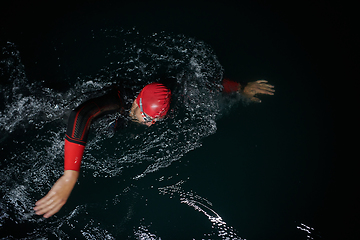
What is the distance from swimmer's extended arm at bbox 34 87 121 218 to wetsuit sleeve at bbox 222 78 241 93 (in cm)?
165

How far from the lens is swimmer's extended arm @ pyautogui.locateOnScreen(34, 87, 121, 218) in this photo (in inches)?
56.9

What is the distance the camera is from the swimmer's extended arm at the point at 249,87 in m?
2.54

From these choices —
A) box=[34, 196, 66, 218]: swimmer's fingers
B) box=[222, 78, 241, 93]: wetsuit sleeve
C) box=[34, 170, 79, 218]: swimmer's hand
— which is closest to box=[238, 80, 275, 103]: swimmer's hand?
box=[222, 78, 241, 93]: wetsuit sleeve

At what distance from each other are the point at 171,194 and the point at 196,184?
34 cm

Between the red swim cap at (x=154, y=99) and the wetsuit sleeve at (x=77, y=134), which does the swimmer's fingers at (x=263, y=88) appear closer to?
the red swim cap at (x=154, y=99)

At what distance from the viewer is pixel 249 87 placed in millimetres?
A: 2602

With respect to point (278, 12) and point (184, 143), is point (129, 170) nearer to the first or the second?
point (184, 143)

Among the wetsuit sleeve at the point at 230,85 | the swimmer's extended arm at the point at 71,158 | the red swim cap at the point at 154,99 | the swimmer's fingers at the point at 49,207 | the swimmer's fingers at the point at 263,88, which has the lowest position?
the swimmer's fingers at the point at 49,207

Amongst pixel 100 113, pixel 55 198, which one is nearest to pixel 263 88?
pixel 100 113

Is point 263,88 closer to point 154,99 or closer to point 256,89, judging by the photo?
point 256,89

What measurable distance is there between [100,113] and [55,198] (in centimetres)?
77

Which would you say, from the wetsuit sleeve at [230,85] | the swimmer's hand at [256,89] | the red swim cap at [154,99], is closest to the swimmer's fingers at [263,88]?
the swimmer's hand at [256,89]

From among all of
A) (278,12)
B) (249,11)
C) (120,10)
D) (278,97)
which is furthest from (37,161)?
(278,12)

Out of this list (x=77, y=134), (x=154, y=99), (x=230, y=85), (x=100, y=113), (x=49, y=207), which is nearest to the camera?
(x=49, y=207)
